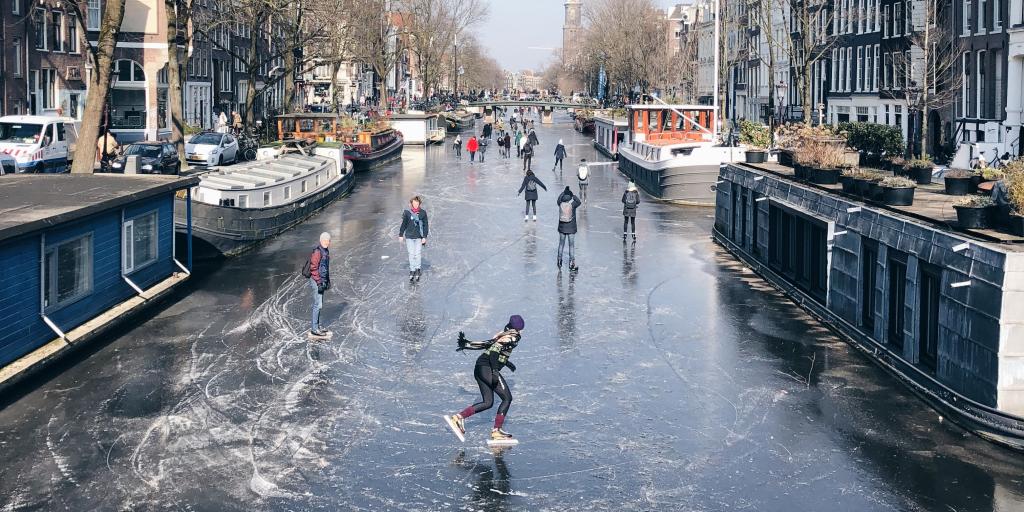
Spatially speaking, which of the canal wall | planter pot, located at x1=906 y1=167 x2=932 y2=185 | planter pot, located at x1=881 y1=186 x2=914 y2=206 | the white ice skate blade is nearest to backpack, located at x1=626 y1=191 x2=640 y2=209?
the canal wall

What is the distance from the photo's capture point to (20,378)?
15.7m

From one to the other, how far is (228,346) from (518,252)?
11.4 meters

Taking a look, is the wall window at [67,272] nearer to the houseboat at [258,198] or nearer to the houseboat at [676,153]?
the houseboat at [258,198]

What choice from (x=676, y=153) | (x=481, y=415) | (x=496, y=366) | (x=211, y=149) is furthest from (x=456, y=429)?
(x=211, y=149)

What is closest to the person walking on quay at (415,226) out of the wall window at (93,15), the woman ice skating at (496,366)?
the woman ice skating at (496,366)

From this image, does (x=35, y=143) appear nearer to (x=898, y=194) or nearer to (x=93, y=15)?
(x=93, y=15)

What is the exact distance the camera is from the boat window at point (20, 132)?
39281 millimetres

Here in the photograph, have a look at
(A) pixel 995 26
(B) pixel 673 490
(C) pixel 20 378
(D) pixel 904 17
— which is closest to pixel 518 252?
(C) pixel 20 378

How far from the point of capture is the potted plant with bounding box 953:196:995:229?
1493 centimetres

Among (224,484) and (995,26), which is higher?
(995,26)

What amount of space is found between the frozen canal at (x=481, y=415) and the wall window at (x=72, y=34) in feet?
137

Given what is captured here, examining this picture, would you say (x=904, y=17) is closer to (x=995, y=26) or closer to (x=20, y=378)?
(x=995, y=26)

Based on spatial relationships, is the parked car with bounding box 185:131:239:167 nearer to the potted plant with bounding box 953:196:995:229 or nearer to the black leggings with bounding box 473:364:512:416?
the black leggings with bounding box 473:364:512:416

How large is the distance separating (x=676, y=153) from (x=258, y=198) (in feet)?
59.8
